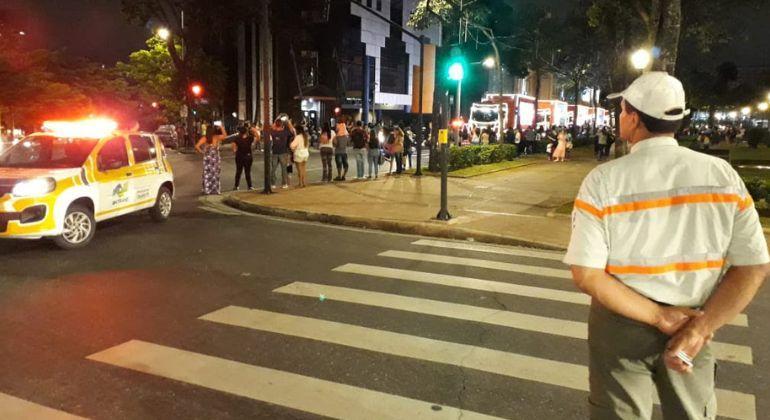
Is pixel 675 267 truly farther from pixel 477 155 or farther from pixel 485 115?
pixel 485 115

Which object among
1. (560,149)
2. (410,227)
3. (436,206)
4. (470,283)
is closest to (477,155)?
(560,149)

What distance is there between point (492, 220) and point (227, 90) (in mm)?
43671

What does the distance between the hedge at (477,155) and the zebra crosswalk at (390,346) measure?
1363cm

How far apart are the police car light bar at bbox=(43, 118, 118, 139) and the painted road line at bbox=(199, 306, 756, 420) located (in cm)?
537

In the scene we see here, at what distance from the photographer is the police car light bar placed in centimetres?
1011

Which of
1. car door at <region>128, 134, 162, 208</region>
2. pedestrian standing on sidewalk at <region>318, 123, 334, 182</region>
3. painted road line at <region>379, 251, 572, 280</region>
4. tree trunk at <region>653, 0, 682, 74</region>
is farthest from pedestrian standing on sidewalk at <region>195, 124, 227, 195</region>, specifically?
tree trunk at <region>653, 0, 682, 74</region>

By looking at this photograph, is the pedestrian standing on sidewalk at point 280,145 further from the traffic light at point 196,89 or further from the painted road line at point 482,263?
the traffic light at point 196,89

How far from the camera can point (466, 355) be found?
204 inches

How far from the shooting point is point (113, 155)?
10.3 m

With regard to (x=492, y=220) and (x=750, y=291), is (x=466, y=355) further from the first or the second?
(x=492, y=220)

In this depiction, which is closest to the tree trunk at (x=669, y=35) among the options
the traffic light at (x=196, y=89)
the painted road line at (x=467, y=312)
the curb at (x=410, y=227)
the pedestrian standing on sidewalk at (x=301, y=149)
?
the curb at (x=410, y=227)

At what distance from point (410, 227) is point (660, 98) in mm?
9019

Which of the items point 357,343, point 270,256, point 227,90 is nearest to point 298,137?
point 270,256

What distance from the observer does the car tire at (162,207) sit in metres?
11.6
